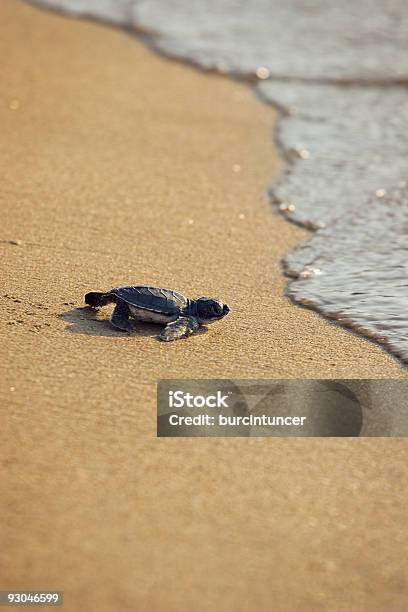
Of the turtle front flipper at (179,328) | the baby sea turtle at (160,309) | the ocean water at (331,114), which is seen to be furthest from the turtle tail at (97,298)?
the ocean water at (331,114)

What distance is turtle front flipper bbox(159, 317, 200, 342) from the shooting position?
3.47 meters

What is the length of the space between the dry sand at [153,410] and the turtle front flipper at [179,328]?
0.06m

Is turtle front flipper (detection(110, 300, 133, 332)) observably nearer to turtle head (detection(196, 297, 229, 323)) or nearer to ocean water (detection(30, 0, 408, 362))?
turtle head (detection(196, 297, 229, 323))

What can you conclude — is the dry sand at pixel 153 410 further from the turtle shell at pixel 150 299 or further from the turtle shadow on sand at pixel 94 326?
the turtle shell at pixel 150 299

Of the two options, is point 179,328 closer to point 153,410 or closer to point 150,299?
point 150,299

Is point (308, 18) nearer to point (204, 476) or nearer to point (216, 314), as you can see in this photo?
point (216, 314)

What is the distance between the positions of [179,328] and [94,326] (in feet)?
1.02

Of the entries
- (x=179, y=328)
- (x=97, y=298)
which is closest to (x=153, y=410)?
(x=179, y=328)

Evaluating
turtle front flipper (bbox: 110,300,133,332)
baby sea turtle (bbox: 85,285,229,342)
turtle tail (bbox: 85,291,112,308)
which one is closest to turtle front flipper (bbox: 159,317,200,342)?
baby sea turtle (bbox: 85,285,229,342)

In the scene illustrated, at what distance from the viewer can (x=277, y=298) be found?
13.3 feet

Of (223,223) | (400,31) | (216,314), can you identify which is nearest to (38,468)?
(216,314)

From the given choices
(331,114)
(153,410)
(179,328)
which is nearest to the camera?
(153,410)

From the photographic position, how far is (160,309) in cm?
353

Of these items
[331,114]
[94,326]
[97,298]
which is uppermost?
[331,114]
